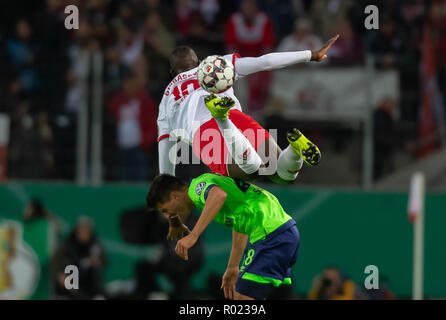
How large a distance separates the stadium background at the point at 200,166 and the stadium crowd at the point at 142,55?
0.02 meters

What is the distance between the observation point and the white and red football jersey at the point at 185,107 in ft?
29.1

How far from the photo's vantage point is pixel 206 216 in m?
7.91

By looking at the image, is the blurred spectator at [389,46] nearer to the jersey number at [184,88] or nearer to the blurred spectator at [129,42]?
Result: the blurred spectator at [129,42]

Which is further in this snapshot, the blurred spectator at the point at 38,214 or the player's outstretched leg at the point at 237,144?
the blurred spectator at the point at 38,214

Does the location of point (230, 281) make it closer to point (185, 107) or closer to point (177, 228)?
point (177, 228)

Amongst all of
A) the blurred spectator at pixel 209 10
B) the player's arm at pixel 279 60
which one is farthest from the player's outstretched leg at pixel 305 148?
the blurred spectator at pixel 209 10

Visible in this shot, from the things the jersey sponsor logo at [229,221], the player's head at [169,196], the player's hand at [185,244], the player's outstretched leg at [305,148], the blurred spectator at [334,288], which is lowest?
the blurred spectator at [334,288]

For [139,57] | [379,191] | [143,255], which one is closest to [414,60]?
[379,191]

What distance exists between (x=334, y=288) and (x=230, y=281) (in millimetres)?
4489

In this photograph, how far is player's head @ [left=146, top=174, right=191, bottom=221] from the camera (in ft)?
27.1

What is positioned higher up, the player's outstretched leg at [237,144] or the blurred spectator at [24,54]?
the blurred spectator at [24,54]
